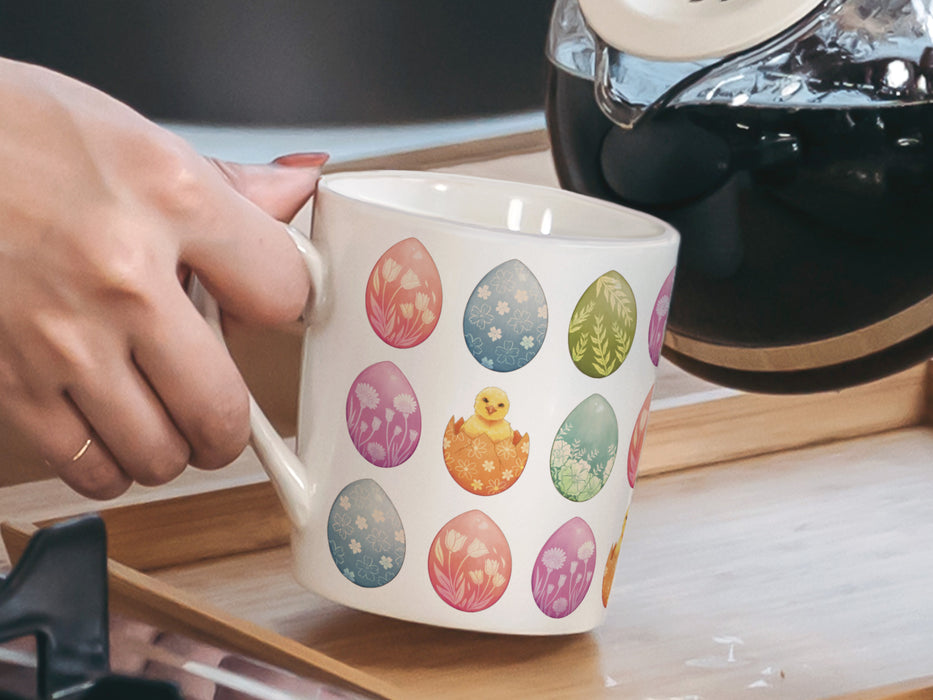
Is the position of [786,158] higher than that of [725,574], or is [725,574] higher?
[786,158]

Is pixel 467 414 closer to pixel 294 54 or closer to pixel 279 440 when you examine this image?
pixel 279 440

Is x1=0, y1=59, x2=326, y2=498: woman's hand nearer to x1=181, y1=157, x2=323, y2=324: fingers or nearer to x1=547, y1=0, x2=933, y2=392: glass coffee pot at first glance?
x1=181, y1=157, x2=323, y2=324: fingers

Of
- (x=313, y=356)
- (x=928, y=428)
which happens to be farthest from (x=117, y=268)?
(x=928, y=428)

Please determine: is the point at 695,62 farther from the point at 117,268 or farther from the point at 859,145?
the point at 117,268

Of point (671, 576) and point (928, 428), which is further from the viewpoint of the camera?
point (928, 428)

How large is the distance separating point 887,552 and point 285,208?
0.25m

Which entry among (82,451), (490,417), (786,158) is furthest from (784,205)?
(82,451)

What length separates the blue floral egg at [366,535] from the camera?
296 millimetres

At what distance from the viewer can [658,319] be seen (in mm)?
306

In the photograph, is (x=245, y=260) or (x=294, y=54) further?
(x=294, y=54)

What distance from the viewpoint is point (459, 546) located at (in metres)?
0.29

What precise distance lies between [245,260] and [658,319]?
0.12m

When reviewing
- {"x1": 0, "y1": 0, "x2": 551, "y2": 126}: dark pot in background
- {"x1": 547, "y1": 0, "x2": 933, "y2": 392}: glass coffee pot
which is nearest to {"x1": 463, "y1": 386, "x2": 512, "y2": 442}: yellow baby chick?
{"x1": 547, "y1": 0, "x2": 933, "y2": 392}: glass coffee pot

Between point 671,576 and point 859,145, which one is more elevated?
point 859,145
